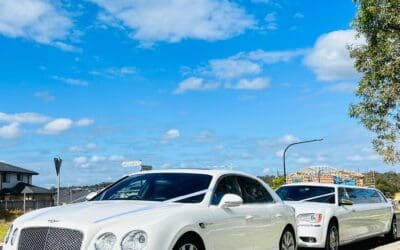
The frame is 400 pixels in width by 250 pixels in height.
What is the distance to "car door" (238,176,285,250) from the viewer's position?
29.1 feet

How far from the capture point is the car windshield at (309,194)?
13.5m

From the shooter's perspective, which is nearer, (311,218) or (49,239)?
(49,239)

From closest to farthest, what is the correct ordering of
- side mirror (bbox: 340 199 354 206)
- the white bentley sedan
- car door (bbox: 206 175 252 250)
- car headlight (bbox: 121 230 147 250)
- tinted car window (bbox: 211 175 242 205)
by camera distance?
car headlight (bbox: 121 230 147 250) → the white bentley sedan → car door (bbox: 206 175 252 250) → tinted car window (bbox: 211 175 242 205) → side mirror (bbox: 340 199 354 206)

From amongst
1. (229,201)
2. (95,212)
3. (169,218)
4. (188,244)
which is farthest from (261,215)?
(95,212)

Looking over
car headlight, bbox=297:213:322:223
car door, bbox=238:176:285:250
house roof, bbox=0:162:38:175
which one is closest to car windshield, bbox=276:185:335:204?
car headlight, bbox=297:213:322:223

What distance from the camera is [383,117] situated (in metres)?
15.0

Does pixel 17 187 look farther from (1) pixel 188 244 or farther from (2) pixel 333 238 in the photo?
(1) pixel 188 244

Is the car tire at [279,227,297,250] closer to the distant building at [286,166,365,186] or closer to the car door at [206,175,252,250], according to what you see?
the car door at [206,175,252,250]

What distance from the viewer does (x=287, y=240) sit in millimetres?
9844

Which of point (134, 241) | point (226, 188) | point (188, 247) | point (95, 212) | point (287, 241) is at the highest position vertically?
point (226, 188)

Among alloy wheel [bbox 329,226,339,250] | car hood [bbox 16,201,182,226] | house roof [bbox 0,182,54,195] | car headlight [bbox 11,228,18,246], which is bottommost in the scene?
alloy wheel [bbox 329,226,339,250]

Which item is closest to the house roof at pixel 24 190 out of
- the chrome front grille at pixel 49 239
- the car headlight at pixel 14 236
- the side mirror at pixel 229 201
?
the side mirror at pixel 229 201

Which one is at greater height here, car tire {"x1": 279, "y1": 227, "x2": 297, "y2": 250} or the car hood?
the car hood

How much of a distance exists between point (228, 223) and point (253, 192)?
137cm
